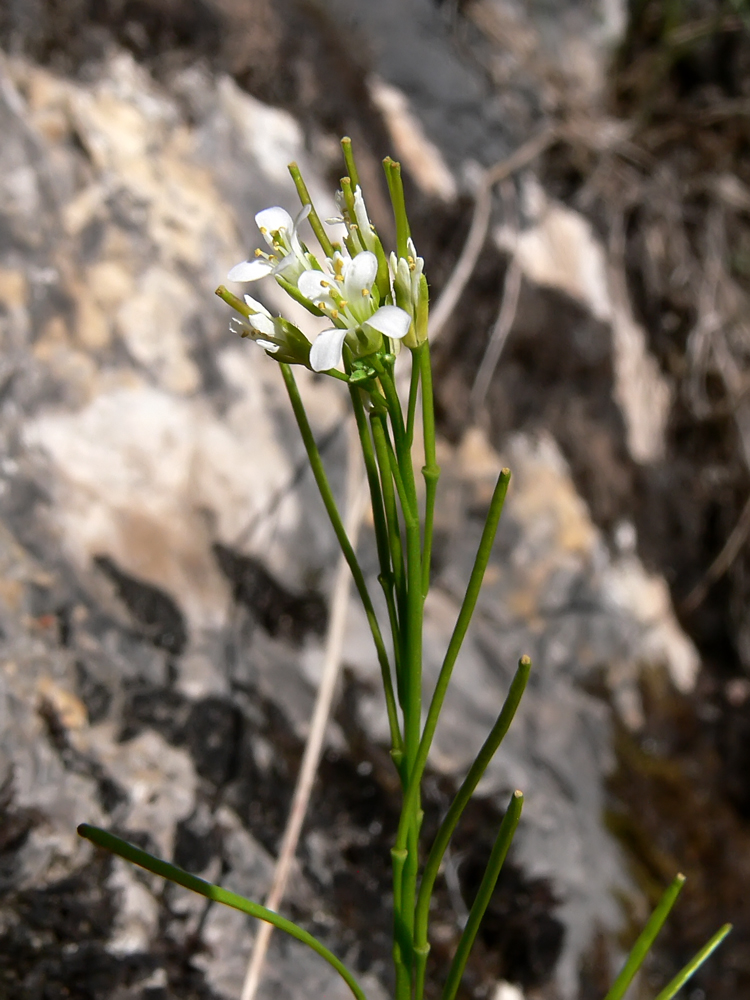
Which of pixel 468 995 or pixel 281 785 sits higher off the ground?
pixel 281 785

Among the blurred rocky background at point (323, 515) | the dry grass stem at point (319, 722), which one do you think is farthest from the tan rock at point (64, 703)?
the dry grass stem at point (319, 722)

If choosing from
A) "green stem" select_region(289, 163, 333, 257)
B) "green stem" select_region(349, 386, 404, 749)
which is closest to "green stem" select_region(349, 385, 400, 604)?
"green stem" select_region(349, 386, 404, 749)

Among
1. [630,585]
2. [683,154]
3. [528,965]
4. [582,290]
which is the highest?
[683,154]

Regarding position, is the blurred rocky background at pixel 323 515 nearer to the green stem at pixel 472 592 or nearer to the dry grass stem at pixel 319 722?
the dry grass stem at pixel 319 722

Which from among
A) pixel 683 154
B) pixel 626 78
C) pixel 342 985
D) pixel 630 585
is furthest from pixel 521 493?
pixel 626 78

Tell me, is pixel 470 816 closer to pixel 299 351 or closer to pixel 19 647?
pixel 19 647

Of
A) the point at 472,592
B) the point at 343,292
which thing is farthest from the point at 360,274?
the point at 472,592

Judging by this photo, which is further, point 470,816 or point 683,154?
point 683,154
